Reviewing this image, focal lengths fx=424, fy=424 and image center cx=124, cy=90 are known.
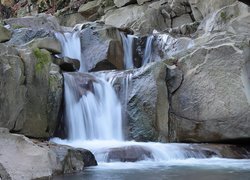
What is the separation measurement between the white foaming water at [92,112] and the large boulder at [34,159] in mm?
3606

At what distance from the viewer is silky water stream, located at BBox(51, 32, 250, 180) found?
8566mm

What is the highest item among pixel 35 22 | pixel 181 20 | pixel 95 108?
pixel 181 20

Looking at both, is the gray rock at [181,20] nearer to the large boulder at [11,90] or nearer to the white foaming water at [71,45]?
the white foaming water at [71,45]

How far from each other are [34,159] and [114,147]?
3.11m

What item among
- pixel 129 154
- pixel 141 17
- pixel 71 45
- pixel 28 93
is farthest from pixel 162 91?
pixel 141 17

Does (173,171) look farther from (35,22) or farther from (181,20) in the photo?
(181,20)

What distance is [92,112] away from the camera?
1345 cm

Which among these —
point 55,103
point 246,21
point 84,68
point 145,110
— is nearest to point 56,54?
point 84,68

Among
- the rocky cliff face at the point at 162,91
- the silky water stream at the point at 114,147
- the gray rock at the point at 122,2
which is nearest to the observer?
the silky water stream at the point at 114,147

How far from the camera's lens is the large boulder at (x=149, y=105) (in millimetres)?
12953

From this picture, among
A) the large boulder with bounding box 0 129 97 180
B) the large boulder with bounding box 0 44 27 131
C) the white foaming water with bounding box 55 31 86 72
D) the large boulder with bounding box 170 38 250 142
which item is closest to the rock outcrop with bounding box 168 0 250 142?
the large boulder with bounding box 170 38 250 142

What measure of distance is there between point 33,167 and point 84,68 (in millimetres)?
10286

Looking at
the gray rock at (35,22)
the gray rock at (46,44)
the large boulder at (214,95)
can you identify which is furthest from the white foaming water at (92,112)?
the gray rock at (35,22)

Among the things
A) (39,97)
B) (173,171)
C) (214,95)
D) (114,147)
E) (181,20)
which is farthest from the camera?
(181,20)
